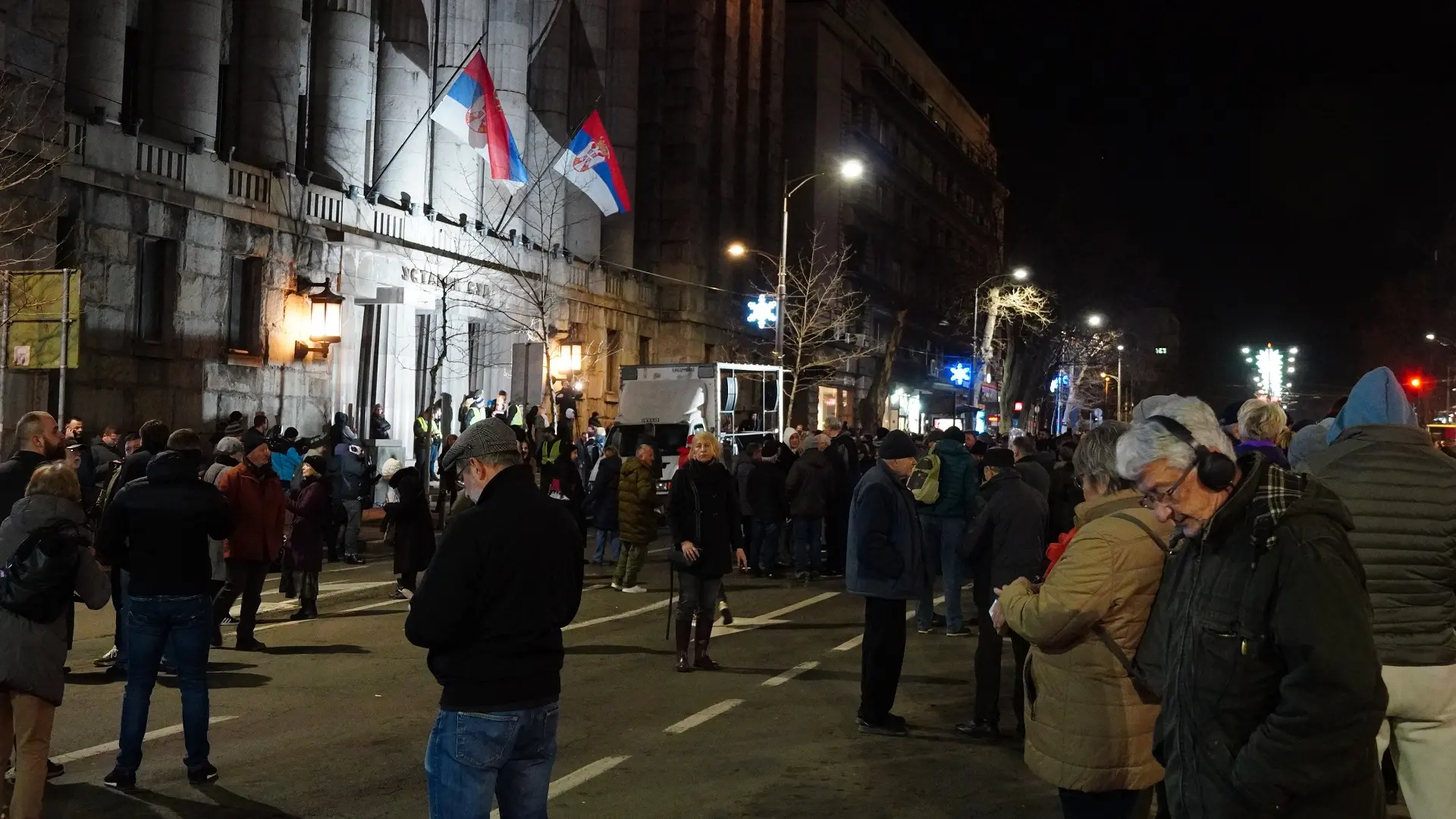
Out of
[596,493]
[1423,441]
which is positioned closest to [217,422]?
[596,493]

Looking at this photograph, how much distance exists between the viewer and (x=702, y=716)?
9.62 metres

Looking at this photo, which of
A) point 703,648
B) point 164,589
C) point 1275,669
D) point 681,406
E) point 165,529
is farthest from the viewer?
point 681,406

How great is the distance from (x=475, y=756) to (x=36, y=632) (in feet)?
10.7

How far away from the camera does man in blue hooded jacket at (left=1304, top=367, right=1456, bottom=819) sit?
16.6 feet

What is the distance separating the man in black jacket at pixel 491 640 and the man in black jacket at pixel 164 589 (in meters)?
3.65

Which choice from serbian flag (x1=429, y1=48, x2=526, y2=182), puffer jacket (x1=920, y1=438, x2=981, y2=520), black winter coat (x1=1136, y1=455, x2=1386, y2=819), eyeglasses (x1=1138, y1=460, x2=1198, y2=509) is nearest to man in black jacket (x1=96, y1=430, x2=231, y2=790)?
eyeglasses (x1=1138, y1=460, x2=1198, y2=509)

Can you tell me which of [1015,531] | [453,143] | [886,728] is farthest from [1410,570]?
[453,143]

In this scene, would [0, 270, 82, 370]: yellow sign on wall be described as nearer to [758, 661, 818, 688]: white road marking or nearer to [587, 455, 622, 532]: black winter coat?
[587, 455, 622, 532]: black winter coat

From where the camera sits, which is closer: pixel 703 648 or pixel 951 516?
pixel 703 648

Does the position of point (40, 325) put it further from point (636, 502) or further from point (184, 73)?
point (184, 73)

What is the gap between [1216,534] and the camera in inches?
140

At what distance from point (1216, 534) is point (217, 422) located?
2191 cm

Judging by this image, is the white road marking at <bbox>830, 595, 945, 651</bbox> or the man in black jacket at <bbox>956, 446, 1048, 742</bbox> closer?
the man in black jacket at <bbox>956, 446, 1048, 742</bbox>

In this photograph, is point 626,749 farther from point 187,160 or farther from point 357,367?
point 357,367
